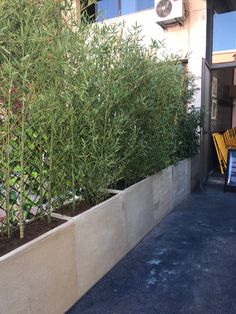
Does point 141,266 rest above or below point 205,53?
below

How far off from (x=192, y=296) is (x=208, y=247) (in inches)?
29.4

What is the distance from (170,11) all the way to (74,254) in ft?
13.1

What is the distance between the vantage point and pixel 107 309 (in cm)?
170

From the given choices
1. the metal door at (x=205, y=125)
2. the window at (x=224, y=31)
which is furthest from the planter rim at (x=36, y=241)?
the window at (x=224, y=31)

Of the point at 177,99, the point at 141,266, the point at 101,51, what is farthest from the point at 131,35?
the point at 141,266

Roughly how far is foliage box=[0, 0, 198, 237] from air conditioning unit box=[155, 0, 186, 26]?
2.10m

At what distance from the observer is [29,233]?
5.36 ft

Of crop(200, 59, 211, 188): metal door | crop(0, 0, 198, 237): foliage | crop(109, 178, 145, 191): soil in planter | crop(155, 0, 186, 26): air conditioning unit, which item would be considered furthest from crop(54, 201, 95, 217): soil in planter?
crop(155, 0, 186, 26): air conditioning unit

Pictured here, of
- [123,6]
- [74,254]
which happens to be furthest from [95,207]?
[123,6]

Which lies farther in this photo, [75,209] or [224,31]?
[224,31]

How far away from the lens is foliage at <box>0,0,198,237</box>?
1437 millimetres

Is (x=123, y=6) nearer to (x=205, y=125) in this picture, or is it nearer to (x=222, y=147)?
(x=205, y=125)

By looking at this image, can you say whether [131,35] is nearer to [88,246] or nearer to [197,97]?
[88,246]

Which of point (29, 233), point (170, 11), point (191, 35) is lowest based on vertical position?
point (29, 233)
